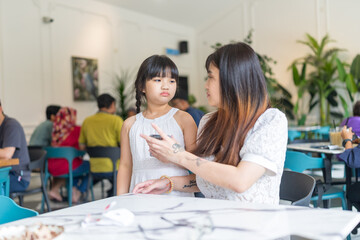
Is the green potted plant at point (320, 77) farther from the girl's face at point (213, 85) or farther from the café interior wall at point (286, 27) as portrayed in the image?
the girl's face at point (213, 85)

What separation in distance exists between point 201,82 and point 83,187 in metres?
6.51

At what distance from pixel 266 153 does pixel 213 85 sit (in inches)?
13.2

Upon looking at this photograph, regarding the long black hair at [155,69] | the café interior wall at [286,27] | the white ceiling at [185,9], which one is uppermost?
the white ceiling at [185,9]

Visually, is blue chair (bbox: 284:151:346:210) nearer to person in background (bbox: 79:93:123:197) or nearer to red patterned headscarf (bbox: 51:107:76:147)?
person in background (bbox: 79:93:123:197)

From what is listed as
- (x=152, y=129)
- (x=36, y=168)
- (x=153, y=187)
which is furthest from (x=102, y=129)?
(x=153, y=187)

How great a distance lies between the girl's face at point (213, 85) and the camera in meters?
1.38

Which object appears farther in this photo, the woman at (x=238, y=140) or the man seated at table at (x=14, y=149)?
the man seated at table at (x=14, y=149)

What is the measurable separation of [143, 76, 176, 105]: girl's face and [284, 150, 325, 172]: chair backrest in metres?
1.34

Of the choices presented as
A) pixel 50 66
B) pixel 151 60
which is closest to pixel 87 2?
pixel 50 66

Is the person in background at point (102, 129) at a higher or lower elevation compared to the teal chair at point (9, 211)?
higher

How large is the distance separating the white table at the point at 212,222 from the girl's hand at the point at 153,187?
263 mm

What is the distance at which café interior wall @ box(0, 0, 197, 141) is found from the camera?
20.3 ft

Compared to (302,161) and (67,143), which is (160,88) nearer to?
(302,161)

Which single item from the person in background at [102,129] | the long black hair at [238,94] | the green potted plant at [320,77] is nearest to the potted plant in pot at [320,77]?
the green potted plant at [320,77]
